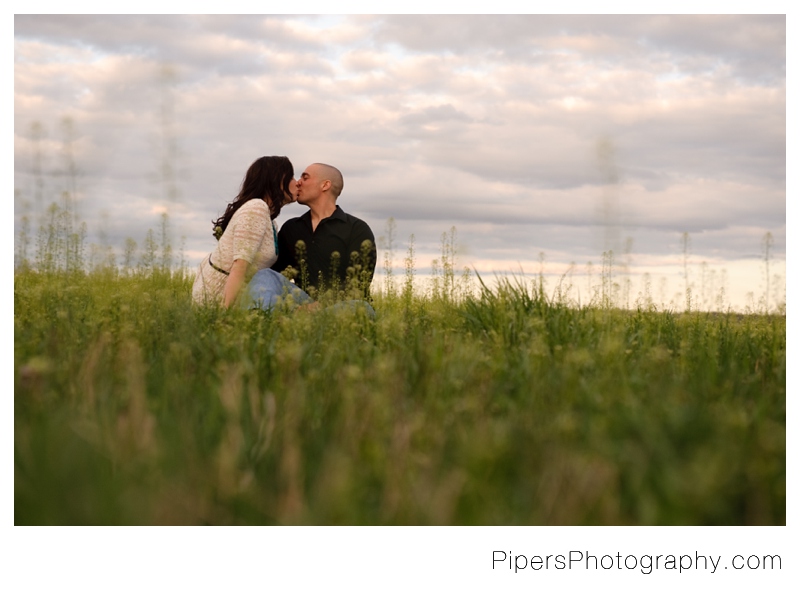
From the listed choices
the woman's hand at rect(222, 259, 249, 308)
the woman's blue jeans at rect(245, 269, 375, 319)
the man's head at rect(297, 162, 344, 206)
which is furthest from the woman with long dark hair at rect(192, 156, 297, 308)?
the man's head at rect(297, 162, 344, 206)

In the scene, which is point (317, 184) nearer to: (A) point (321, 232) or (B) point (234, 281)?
(A) point (321, 232)

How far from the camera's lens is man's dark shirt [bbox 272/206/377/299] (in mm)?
7594

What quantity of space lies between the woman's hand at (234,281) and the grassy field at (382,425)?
1442mm

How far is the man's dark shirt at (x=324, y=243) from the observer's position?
24.9 ft

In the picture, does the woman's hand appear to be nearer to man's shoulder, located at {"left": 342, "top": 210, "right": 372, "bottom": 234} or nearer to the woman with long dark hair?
the woman with long dark hair

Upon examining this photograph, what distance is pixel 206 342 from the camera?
411 cm

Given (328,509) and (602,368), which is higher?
(602,368)

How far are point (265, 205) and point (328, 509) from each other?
16.2ft

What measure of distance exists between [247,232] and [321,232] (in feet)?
4.60

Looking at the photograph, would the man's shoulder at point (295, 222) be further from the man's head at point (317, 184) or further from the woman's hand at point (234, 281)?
the woman's hand at point (234, 281)

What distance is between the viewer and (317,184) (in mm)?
7809

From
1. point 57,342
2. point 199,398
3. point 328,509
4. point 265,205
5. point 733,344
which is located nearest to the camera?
point 328,509
